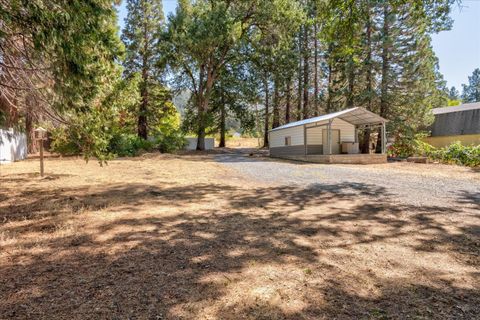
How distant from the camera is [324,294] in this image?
89.0 inches

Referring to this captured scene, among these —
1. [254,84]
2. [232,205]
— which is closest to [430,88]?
[254,84]

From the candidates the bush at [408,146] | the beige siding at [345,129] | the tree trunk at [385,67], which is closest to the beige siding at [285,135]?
the beige siding at [345,129]

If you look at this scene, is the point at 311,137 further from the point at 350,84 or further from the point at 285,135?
the point at 350,84

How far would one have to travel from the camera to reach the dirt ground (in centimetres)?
208

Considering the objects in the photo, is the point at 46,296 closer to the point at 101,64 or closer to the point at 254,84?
the point at 101,64

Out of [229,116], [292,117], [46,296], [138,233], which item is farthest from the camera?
[292,117]

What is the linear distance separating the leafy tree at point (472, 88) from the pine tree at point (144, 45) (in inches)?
3503

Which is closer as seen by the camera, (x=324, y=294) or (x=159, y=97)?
(x=324, y=294)

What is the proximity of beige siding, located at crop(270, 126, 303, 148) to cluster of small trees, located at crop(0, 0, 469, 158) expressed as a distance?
5353mm

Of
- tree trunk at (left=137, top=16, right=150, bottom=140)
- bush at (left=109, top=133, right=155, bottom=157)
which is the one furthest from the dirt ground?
tree trunk at (left=137, top=16, right=150, bottom=140)

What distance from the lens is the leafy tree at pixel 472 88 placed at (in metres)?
77.4

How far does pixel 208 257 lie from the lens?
2.99 m

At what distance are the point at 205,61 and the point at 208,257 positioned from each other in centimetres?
2248

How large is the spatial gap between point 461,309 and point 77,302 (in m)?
2.97
